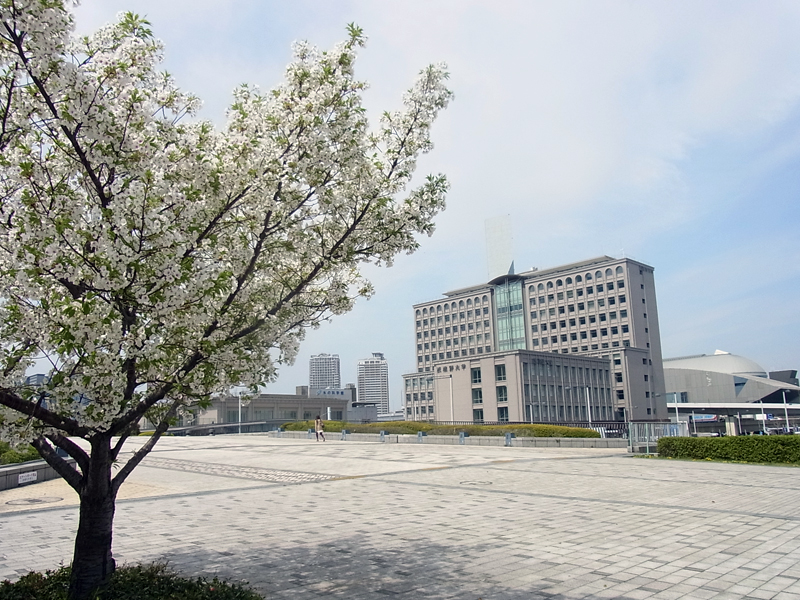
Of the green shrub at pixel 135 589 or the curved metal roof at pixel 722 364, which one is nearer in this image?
the green shrub at pixel 135 589

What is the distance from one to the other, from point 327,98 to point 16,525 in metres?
10.0

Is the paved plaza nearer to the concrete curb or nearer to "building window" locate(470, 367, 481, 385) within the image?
the concrete curb

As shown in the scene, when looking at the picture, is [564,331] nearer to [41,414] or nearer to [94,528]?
[94,528]

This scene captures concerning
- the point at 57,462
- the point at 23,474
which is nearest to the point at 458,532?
the point at 57,462

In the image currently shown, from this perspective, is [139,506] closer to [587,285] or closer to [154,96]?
[154,96]

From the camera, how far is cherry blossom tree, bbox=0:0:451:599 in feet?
16.1

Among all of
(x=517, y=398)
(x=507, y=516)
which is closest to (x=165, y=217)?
(x=507, y=516)

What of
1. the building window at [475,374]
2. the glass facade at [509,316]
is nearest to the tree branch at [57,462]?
the building window at [475,374]

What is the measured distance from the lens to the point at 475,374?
8294 centimetres

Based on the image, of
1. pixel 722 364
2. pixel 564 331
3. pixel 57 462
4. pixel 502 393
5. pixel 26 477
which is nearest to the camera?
pixel 57 462

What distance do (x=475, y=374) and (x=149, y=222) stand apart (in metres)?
79.6

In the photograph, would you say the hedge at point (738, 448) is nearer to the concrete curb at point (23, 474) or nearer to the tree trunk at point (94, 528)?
the concrete curb at point (23, 474)

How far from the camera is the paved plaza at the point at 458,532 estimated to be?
22.7 ft

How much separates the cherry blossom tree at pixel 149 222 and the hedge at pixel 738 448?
19350 millimetres
